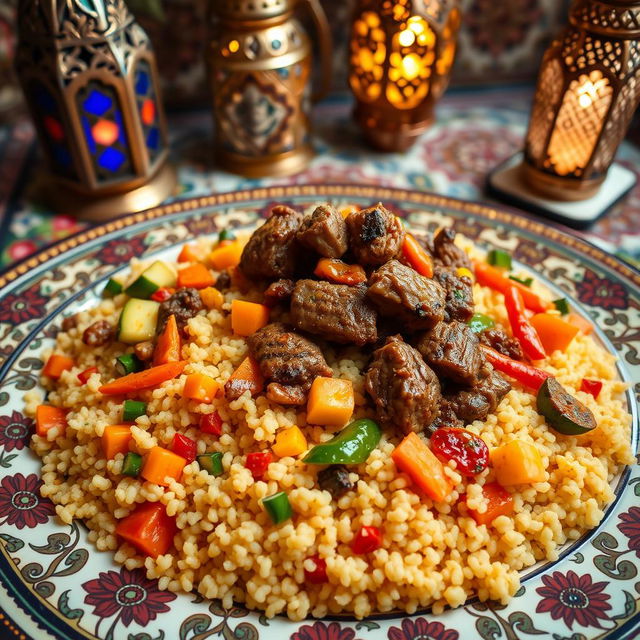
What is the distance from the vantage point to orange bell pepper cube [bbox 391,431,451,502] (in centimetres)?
273

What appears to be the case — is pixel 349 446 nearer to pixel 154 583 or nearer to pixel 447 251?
pixel 154 583

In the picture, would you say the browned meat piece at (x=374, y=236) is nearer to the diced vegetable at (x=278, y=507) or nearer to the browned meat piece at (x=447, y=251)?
the browned meat piece at (x=447, y=251)

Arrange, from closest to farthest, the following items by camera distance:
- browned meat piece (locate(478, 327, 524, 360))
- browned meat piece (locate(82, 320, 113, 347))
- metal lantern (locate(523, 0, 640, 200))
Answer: browned meat piece (locate(478, 327, 524, 360)) < browned meat piece (locate(82, 320, 113, 347)) < metal lantern (locate(523, 0, 640, 200))

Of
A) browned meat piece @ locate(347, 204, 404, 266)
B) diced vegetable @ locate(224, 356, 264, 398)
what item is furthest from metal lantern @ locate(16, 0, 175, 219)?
diced vegetable @ locate(224, 356, 264, 398)

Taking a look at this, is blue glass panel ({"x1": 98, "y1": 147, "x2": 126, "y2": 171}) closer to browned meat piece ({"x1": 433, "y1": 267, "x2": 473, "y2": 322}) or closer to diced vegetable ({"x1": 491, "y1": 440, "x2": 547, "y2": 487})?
browned meat piece ({"x1": 433, "y1": 267, "x2": 473, "y2": 322})

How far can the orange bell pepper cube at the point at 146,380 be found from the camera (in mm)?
3150

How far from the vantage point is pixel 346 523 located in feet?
8.79

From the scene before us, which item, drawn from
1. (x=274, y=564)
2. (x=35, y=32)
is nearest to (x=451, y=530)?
(x=274, y=564)

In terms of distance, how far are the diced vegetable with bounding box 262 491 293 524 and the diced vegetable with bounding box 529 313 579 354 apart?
5.91 feet

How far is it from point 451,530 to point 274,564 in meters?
0.80

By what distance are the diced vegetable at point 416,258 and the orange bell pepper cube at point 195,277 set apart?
1.20 metres

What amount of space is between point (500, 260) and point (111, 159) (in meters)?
2.98

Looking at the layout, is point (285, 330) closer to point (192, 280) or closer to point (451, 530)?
point (192, 280)

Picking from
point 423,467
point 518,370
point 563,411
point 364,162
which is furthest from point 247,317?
point 364,162
